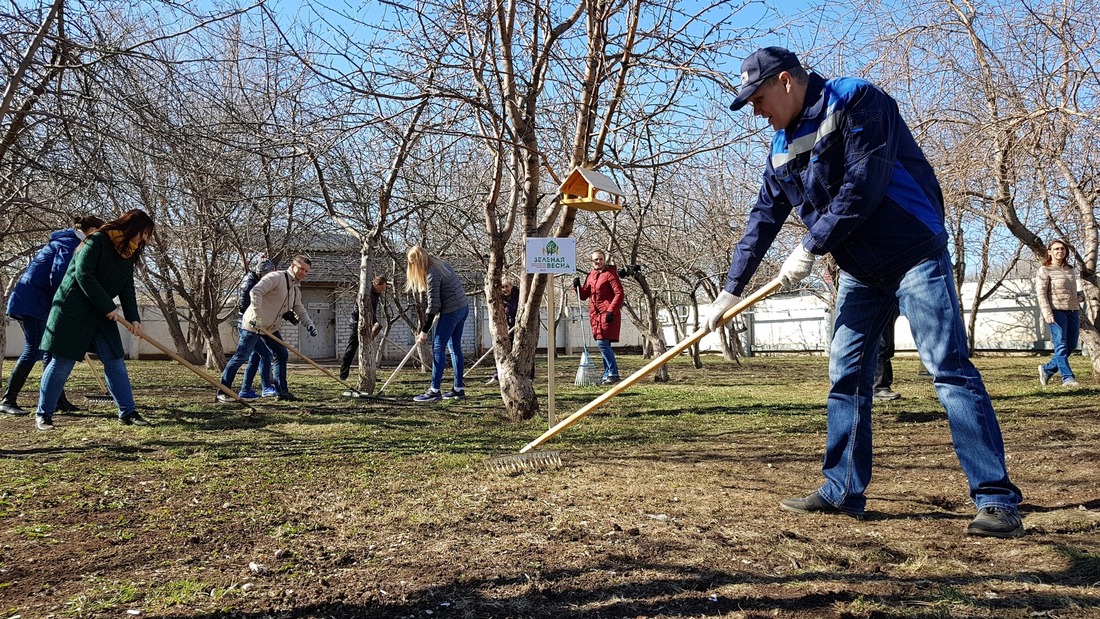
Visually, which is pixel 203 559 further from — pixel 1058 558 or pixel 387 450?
pixel 1058 558

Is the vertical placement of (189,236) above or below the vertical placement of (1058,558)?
above

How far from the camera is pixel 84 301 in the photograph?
225 inches

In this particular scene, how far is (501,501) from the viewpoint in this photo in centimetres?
373

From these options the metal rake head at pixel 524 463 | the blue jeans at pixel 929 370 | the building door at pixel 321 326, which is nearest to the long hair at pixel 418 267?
the metal rake head at pixel 524 463

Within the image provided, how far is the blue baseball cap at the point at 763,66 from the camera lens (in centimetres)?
321

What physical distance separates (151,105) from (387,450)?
2880 mm

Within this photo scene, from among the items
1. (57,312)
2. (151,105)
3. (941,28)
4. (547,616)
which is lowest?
(547,616)

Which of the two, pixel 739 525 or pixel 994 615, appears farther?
pixel 739 525

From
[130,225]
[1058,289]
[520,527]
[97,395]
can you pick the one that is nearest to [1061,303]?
[1058,289]

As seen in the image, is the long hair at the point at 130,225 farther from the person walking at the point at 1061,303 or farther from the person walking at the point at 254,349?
the person walking at the point at 1061,303

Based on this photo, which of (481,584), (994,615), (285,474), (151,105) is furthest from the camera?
(151,105)

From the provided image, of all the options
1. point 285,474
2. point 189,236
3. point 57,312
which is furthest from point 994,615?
point 189,236

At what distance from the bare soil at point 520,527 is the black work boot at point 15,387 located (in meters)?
0.66

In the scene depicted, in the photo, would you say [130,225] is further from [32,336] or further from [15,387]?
[32,336]
